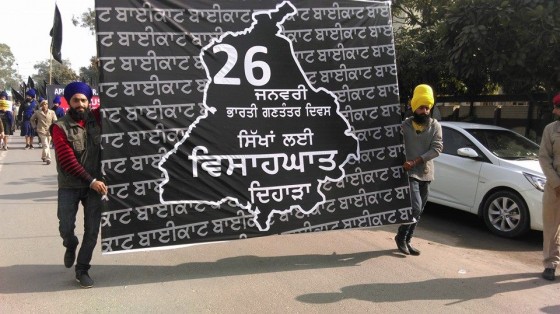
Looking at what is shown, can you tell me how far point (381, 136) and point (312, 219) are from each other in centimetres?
116

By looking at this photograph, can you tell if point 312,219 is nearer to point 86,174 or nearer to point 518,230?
point 86,174

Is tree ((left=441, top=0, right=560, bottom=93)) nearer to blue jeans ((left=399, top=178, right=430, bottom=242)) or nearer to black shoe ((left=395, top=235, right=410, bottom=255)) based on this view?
blue jeans ((left=399, top=178, right=430, bottom=242))

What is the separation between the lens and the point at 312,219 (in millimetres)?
4840

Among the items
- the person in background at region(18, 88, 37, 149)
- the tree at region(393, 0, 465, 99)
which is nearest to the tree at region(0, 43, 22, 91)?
the person in background at region(18, 88, 37, 149)

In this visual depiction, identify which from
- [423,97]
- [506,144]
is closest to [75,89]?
[423,97]

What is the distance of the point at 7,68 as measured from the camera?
4237 inches

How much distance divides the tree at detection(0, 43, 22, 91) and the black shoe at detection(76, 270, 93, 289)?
348 ft

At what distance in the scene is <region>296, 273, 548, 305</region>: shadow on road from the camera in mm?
4109

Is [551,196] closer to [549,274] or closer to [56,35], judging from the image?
[549,274]

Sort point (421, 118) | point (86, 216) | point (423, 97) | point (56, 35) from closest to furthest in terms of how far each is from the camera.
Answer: point (86, 216) < point (423, 97) < point (421, 118) < point (56, 35)

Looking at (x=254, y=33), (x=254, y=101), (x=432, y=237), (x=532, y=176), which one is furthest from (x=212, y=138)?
(x=532, y=176)

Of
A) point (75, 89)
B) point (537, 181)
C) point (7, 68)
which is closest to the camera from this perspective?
point (75, 89)

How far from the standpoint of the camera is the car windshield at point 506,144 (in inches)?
273

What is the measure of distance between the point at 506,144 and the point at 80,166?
6006 mm
